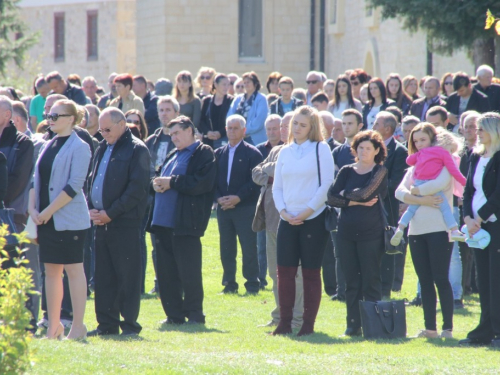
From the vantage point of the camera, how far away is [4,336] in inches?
205

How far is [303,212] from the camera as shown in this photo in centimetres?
916

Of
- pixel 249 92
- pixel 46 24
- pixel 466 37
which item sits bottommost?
pixel 249 92

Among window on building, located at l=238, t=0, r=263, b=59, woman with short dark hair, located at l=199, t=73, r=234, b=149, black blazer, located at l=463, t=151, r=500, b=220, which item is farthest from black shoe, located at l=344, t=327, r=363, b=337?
window on building, located at l=238, t=0, r=263, b=59

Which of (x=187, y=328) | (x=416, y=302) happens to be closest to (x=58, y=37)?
(x=416, y=302)

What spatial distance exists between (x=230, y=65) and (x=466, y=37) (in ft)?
47.3

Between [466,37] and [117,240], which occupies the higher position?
[466,37]

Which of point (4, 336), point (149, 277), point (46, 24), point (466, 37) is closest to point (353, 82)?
point (466, 37)

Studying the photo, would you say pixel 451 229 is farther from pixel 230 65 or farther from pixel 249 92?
pixel 230 65

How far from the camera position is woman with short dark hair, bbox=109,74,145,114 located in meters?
14.8

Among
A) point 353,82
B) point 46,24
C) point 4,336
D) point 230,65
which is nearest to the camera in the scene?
point 4,336

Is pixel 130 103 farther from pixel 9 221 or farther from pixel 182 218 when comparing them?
pixel 9 221

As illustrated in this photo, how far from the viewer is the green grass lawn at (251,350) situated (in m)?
7.14

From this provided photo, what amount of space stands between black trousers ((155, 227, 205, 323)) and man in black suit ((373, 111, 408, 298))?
2.70 meters

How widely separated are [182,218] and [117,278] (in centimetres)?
104
